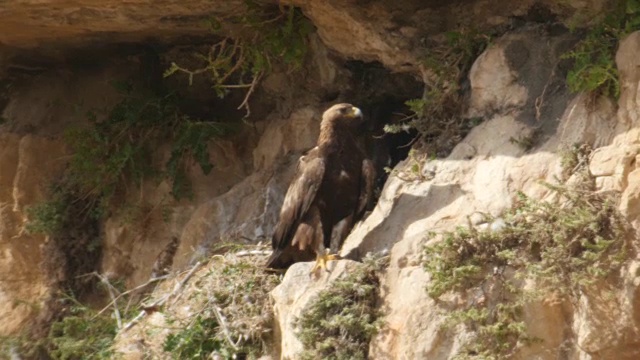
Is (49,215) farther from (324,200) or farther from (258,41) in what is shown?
(324,200)

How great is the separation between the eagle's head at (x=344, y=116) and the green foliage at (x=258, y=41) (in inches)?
23.6

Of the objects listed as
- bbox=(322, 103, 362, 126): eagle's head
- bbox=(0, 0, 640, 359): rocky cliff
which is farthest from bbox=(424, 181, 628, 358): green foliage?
bbox=(322, 103, 362, 126): eagle's head

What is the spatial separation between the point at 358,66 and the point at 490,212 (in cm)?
259

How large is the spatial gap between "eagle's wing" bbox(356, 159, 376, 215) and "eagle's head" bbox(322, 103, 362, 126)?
1.26 feet

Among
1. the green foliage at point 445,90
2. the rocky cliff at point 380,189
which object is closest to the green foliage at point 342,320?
the rocky cliff at point 380,189

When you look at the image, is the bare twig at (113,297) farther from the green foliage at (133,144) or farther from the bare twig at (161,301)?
the green foliage at (133,144)

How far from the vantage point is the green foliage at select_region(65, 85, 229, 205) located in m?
8.45

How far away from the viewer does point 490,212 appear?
5918 mm

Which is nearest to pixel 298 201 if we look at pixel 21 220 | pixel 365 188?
pixel 365 188

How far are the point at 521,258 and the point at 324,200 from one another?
6.06 ft

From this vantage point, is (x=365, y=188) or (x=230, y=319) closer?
(x=230, y=319)

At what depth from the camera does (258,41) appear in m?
7.76

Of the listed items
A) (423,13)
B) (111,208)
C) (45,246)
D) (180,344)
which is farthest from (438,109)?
(45,246)

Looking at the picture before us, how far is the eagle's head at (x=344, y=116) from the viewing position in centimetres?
739
